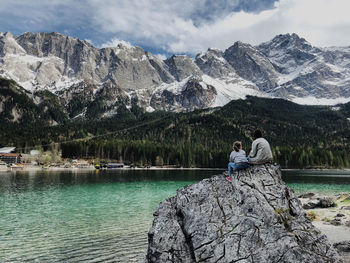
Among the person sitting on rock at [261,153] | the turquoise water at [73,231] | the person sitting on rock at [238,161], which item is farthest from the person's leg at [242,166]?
the turquoise water at [73,231]

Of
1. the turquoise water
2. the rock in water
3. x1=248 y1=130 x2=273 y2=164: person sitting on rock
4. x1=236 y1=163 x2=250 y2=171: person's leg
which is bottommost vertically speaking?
the turquoise water

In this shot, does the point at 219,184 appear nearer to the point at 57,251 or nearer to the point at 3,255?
the point at 57,251

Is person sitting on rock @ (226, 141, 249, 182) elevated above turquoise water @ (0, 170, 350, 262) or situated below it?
above

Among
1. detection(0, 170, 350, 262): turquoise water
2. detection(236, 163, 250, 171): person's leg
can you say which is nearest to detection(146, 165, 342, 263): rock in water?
detection(236, 163, 250, 171): person's leg

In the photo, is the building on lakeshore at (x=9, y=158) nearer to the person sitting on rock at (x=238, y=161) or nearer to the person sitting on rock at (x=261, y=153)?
the person sitting on rock at (x=238, y=161)

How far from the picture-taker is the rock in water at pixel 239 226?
12.8 m

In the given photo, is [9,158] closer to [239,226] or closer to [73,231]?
[73,231]

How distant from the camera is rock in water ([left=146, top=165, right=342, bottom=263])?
41.8 feet

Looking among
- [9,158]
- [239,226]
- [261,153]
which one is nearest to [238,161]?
[261,153]

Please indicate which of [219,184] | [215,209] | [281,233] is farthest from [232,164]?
[281,233]

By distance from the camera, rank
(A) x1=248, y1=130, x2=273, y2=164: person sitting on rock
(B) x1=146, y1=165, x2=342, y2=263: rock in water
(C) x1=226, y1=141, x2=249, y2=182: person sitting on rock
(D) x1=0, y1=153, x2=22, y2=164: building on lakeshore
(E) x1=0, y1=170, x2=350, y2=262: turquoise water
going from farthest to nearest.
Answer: (D) x1=0, y1=153, x2=22, y2=164: building on lakeshore, (E) x1=0, y1=170, x2=350, y2=262: turquoise water, (C) x1=226, y1=141, x2=249, y2=182: person sitting on rock, (A) x1=248, y1=130, x2=273, y2=164: person sitting on rock, (B) x1=146, y1=165, x2=342, y2=263: rock in water

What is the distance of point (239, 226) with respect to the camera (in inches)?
541

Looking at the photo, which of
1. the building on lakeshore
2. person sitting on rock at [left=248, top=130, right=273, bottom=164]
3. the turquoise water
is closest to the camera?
person sitting on rock at [left=248, top=130, right=273, bottom=164]

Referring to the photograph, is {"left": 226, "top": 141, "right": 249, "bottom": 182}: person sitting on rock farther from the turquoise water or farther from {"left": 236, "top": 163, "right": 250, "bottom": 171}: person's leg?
the turquoise water
